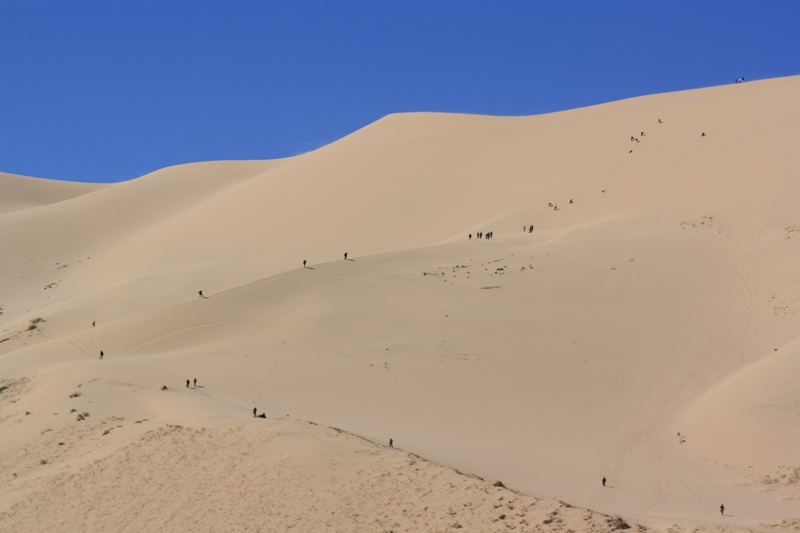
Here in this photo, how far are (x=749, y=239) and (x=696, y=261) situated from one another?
2.67 meters

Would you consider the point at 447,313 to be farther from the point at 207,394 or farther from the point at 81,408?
the point at 81,408

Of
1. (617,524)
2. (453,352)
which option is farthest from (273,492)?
(453,352)

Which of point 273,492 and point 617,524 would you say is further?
point 273,492

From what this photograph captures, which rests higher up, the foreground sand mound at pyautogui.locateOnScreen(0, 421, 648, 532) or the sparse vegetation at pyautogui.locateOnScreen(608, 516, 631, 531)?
the sparse vegetation at pyautogui.locateOnScreen(608, 516, 631, 531)

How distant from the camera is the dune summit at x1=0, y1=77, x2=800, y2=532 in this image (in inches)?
497

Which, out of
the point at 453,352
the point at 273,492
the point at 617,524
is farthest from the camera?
the point at 453,352

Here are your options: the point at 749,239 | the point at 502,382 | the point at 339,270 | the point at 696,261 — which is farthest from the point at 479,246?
the point at 502,382

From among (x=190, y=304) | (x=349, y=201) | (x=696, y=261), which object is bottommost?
(x=190, y=304)

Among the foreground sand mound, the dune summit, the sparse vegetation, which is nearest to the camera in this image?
the sparse vegetation

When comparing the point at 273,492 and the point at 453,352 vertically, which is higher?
the point at 453,352

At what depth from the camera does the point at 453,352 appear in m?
20.9

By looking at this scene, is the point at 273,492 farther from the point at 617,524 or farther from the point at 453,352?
the point at 453,352

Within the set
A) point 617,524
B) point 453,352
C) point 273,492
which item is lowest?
point 273,492

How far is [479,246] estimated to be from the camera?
30.3 meters
